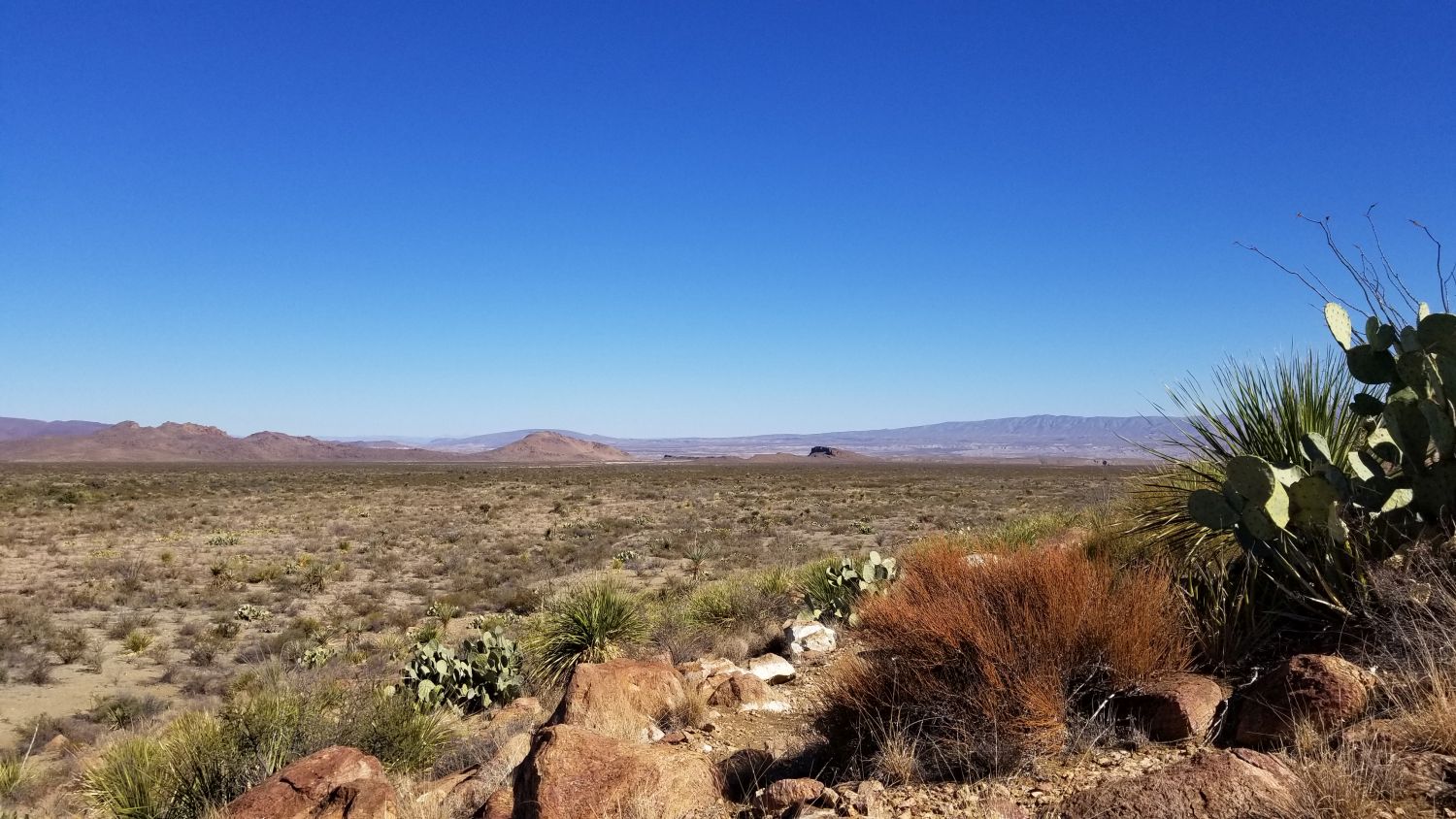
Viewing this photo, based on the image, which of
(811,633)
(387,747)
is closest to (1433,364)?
(811,633)

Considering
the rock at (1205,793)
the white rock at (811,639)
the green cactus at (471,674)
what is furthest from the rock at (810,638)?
the rock at (1205,793)

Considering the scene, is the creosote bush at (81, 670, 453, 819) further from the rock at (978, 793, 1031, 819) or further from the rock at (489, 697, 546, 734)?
the rock at (978, 793, 1031, 819)

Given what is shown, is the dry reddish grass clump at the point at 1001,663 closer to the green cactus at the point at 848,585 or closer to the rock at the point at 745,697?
the rock at the point at 745,697

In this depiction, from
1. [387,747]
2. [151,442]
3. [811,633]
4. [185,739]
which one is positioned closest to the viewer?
[185,739]

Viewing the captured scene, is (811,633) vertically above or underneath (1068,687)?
underneath

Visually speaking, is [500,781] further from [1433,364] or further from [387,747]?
[1433,364]

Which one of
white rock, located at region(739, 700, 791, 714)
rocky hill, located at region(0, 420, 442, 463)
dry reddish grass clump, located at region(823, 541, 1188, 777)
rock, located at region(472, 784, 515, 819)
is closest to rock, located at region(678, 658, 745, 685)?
white rock, located at region(739, 700, 791, 714)

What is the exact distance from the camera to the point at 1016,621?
4.20 meters

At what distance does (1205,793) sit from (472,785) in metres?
4.07

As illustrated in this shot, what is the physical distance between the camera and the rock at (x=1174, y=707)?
3.90m

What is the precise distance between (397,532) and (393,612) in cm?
1266

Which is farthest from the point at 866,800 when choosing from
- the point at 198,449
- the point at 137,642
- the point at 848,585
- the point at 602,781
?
the point at 198,449

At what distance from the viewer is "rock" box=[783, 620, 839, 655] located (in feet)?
27.3

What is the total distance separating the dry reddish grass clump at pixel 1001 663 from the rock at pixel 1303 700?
1.52 feet
